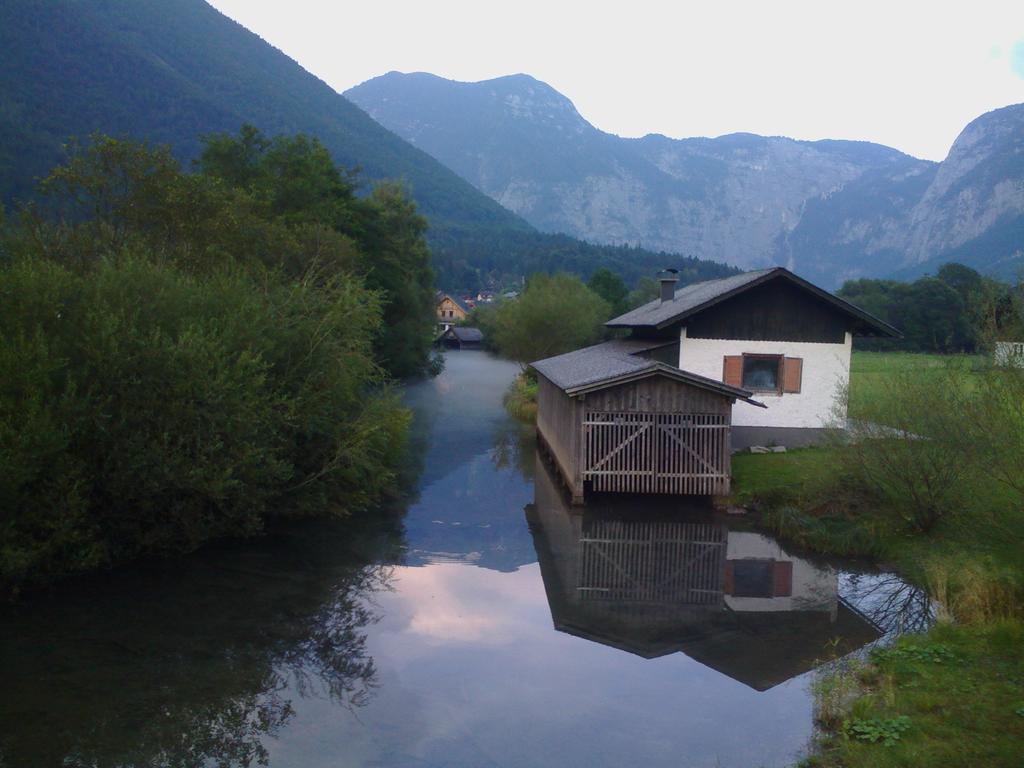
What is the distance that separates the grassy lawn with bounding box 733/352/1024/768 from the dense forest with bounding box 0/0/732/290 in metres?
A: 51.0

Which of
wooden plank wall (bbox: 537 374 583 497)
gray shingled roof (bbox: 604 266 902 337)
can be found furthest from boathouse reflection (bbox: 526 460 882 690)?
gray shingled roof (bbox: 604 266 902 337)

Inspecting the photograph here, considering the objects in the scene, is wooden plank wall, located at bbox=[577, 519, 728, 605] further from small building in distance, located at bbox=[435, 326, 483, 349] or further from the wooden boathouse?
small building in distance, located at bbox=[435, 326, 483, 349]

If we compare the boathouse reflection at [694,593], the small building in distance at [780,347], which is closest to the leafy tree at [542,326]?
the small building in distance at [780,347]

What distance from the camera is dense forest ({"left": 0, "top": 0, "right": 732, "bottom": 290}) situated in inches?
3425

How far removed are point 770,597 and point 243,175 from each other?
31197mm

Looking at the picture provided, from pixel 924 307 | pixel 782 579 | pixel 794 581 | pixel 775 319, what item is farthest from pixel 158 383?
pixel 924 307

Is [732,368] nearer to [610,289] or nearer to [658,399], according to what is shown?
[658,399]

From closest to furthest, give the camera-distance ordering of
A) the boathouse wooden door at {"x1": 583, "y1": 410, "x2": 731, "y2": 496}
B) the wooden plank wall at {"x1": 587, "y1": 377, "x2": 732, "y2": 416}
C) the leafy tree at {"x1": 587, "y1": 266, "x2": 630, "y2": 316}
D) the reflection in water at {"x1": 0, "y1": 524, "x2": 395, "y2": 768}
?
the reflection in water at {"x1": 0, "y1": 524, "x2": 395, "y2": 768}, the wooden plank wall at {"x1": 587, "y1": 377, "x2": 732, "y2": 416}, the boathouse wooden door at {"x1": 583, "y1": 410, "x2": 731, "y2": 496}, the leafy tree at {"x1": 587, "y1": 266, "x2": 630, "y2": 316}

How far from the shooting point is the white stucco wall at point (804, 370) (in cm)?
2252

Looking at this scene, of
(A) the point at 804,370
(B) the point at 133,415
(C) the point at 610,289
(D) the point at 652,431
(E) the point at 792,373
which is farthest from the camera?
(C) the point at 610,289

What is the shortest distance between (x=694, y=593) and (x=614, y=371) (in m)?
6.97

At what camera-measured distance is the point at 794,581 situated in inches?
531

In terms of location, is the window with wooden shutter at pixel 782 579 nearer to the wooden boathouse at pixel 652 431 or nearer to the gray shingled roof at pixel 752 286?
the wooden boathouse at pixel 652 431

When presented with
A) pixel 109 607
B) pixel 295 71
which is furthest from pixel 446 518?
pixel 295 71
